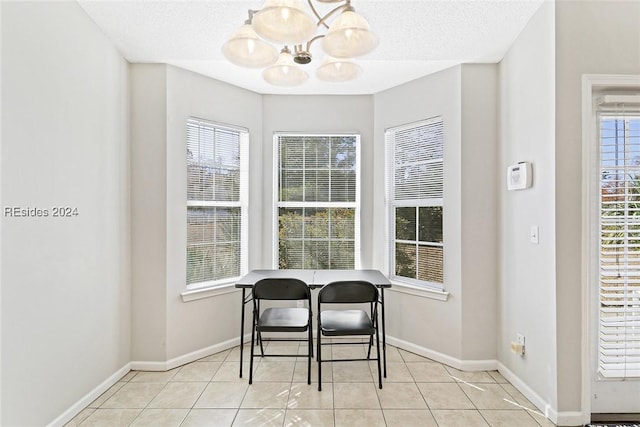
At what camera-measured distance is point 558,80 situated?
2141 millimetres

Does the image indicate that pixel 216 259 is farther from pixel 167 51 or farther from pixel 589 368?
pixel 589 368

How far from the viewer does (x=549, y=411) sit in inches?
86.3

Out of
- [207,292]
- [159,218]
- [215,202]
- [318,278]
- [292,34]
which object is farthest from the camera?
[215,202]

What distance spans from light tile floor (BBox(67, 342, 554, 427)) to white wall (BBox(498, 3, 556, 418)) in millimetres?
349

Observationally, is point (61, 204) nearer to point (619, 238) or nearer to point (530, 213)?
point (530, 213)

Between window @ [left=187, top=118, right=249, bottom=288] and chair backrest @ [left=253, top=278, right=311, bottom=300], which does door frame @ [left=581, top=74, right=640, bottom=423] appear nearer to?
chair backrest @ [left=253, top=278, right=311, bottom=300]

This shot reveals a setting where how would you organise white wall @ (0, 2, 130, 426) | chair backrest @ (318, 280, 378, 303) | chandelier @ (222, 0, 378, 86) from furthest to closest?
chair backrest @ (318, 280, 378, 303) < white wall @ (0, 2, 130, 426) < chandelier @ (222, 0, 378, 86)

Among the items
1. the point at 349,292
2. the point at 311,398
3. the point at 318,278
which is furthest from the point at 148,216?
the point at 311,398

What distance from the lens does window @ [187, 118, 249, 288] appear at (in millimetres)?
3176

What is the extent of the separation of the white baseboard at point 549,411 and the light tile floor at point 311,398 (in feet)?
0.14

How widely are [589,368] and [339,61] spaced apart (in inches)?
103

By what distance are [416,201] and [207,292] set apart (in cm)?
226

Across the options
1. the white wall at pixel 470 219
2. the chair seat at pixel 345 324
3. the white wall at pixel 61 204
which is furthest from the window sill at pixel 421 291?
the white wall at pixel 61 204

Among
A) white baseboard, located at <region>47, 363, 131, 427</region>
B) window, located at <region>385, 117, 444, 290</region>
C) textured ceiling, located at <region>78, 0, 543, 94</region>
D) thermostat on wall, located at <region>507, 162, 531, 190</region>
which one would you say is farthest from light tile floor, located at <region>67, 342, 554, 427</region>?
textured ceiling, located at <region>78, 0, 543, 94</region>
